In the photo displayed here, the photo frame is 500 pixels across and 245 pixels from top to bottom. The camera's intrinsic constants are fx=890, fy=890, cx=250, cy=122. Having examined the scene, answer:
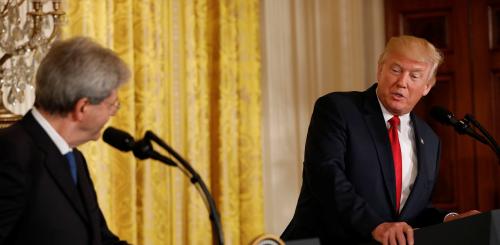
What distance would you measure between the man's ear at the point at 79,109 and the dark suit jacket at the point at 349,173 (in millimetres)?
1159

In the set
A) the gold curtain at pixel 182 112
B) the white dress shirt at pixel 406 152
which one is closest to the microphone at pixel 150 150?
the white dress shirt at pixel 406 152

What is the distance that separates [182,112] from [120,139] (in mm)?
3186

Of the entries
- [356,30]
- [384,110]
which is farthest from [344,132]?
[356,30]

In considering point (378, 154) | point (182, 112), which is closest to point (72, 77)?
point (378, 154)

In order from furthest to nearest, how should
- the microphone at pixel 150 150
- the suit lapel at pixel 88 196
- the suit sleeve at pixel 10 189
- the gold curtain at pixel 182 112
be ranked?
the gold curtain at pixel 182 112
the suit lapel at pixel 88 196
the microphone at pixel 150 150
the suit sleeve at pixel 10 189

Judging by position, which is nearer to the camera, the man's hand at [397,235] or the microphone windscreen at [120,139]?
the microphone windscreen at [120,139]

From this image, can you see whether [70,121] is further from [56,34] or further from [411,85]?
[56,34]

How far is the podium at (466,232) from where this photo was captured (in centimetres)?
272

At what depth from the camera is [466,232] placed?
2.83 m

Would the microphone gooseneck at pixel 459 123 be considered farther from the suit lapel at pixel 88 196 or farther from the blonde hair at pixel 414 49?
the suit lapel at pixel 88 196

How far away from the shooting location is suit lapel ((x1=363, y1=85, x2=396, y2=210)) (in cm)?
334

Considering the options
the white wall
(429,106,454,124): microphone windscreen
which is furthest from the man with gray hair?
the white wall

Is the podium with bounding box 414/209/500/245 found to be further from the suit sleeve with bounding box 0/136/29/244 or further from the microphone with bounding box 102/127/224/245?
the suit sleeve with bounding box 0/136/29/244

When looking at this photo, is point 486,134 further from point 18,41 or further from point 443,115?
point 18,41
